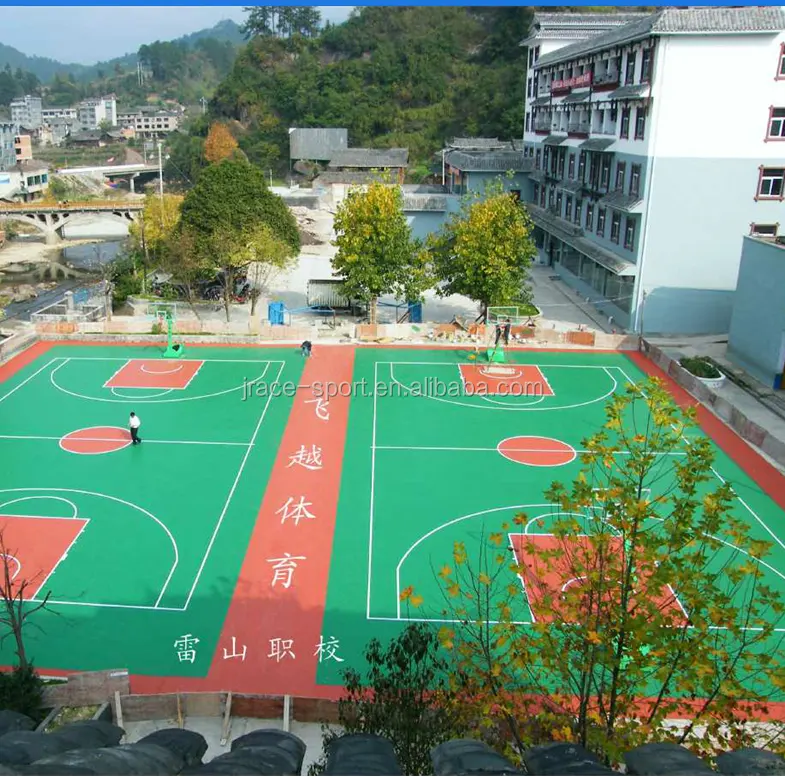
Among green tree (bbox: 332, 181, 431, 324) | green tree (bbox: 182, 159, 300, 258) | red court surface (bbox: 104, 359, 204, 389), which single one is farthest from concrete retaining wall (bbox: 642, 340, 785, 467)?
green tree (bbox: 182, 159, 300, 258)

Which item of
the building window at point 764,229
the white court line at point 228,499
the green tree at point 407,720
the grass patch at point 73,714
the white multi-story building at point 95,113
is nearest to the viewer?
the green tree at point 407,720

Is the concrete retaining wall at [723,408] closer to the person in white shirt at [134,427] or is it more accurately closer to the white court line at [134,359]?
the white court line at [134,359]

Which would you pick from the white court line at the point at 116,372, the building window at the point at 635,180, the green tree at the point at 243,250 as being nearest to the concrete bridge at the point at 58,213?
the green tree at the point at 243,250

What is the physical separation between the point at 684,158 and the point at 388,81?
68.7 metres

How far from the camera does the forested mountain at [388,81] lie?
82.4 m

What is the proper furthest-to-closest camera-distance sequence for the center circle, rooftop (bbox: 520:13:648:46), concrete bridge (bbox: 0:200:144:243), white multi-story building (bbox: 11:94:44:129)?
1. white multi-story building (bbox: 11:94:44:129)
2. concrete bridge (bbox: 0:200:144:243)
3. rooftop (bbox: 520:13:648:46)
4. the center circle

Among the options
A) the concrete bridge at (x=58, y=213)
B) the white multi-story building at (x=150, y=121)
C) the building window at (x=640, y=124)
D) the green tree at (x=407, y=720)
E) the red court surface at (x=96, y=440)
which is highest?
the white multi-story building at (x=150, y=121)

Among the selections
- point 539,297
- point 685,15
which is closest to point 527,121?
point 539,297

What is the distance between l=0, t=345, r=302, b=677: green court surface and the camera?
13.6m

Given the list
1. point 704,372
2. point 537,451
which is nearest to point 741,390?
point 704,372

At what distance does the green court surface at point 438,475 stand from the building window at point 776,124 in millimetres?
9707

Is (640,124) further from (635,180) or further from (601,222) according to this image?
(601,222)

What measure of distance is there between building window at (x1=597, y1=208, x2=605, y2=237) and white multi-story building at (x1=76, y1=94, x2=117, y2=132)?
163456 millimetres

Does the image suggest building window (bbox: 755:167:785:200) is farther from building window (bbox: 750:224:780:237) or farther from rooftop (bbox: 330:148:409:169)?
rooftop (bbox: 330:148:409:169)
